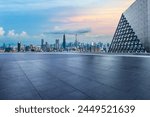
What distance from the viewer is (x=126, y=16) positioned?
81.9 m

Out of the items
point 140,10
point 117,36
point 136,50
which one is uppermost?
point 140,10

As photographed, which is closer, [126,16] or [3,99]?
[3,99]

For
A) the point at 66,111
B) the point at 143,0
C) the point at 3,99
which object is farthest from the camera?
the point at 143,0

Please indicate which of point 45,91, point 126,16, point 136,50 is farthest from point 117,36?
point 45,91

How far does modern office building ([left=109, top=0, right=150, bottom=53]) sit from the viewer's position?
188 feet

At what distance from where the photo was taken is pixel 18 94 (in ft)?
19.2

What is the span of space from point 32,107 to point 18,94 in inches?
50.3

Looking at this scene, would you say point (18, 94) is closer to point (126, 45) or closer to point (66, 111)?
point (66, 111)

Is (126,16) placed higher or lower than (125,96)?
higher

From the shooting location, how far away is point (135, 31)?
2712 inches

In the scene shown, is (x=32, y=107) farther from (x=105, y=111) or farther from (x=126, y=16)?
(x=126, y=16)

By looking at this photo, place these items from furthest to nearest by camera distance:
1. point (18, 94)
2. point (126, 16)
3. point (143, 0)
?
point (126, 16), point (143, 0), point (18, 94)

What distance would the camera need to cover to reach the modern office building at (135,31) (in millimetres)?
57281

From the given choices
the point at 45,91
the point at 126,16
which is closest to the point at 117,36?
the point at 126,16
